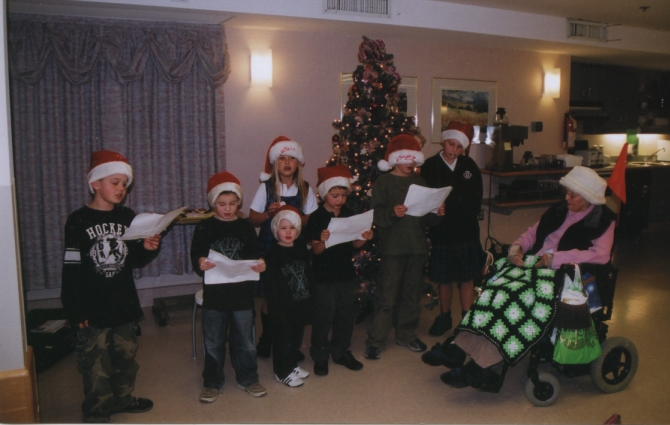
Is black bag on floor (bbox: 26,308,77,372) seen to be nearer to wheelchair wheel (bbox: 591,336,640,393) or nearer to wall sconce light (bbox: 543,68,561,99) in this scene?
wheelchair wheel (bbox: 591,336,640,393)

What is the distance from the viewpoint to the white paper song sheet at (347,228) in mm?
2953

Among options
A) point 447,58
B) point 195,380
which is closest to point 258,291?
point 195,380

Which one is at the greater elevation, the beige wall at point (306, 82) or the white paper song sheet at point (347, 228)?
the beige wall at point (306, 82)

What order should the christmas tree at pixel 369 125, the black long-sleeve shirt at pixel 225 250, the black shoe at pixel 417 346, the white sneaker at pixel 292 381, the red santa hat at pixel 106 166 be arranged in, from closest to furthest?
the red santa hat at pixel 106 166 → the black long-sleeve shirt at pixel 225 250 → the white sneaker at pixel 292 381 → the black shoe at pixel 417 346 → the christmas tree at pixel 369 125

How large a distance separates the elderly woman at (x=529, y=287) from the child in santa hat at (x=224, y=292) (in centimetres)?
112

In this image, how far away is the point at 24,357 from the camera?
251 centimetres

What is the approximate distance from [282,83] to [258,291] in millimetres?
2376

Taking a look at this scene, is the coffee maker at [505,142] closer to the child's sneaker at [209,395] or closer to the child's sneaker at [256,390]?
the child's sneaker at [256,390]

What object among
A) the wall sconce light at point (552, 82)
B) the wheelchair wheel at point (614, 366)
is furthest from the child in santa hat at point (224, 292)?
the wall sconce light at point (552, 82)

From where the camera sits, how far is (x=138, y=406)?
2.83 m

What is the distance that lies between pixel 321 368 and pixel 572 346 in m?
1.41

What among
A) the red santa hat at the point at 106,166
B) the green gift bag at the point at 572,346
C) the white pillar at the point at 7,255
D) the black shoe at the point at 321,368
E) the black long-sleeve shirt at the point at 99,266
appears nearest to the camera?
the white pillar at the point at 7,255

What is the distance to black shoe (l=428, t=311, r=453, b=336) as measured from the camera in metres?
3.87

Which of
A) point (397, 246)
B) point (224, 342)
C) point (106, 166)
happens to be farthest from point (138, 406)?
point (397, 246)
